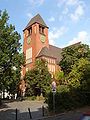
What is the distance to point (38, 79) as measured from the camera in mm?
57156

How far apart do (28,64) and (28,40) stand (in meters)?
7.77

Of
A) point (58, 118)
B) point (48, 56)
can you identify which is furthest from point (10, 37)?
point (48, 56)

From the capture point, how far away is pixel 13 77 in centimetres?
3866

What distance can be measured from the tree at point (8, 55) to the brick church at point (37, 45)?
104 ft

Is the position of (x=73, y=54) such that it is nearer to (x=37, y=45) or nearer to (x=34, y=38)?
(x=37, y=45)

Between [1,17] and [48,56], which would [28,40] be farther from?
[1,17]

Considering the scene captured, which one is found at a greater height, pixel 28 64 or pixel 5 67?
pixel 28 64

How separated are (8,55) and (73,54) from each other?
16120 millimetres

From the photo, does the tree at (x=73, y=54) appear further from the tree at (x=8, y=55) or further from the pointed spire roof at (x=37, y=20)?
the pointed spire roof at (x=37, y=20)

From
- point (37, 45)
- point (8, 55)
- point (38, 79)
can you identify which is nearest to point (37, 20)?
point (37, 45)

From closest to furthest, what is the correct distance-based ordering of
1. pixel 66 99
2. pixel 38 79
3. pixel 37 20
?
pixel 66 99
pixel 38 79
pixel 37 20

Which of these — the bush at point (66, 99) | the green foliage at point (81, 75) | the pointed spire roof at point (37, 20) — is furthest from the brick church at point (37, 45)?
the bush at point (66, 99)

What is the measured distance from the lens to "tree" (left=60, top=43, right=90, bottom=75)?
160ft

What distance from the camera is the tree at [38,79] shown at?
5691 centimetres
